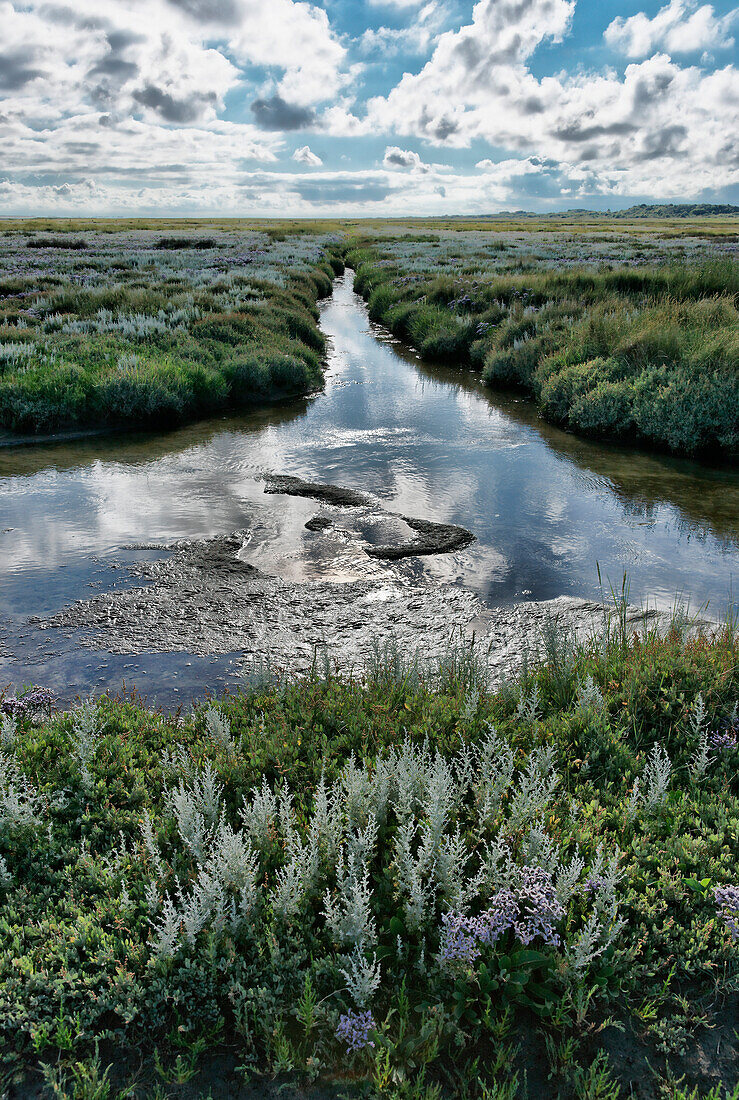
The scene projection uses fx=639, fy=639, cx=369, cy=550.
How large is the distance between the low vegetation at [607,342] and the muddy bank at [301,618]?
6989 millimetres

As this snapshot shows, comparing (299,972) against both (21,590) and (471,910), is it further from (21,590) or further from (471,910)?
(21,590)

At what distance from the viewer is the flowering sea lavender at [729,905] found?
303cm

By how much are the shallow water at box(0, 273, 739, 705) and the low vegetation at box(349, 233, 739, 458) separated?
0.77 metres

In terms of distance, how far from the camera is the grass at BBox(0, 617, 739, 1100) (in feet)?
8.75

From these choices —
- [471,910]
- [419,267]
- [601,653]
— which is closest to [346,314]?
[419,267]

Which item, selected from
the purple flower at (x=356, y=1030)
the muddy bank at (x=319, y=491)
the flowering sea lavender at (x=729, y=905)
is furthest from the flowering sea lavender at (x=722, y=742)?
the muddy bank at (x=319, y=491)

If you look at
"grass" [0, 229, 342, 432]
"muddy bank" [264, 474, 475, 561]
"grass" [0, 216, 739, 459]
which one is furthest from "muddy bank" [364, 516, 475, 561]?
"grass" [0, 229, 342, 432]

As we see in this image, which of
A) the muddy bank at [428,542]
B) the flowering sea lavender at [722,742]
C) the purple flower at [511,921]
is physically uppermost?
the muddy bank at [428,542]

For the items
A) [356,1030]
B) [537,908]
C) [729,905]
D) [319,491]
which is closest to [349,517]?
[319,491]

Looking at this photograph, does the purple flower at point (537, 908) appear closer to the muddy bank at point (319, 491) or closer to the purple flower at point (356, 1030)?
the purple flower at point (356, 1030)

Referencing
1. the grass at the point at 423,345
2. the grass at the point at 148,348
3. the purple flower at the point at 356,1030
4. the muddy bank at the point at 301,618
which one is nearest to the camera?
the purple flower at the point at 356,1030

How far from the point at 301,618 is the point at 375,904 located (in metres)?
3.62

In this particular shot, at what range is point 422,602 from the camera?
22.9ft

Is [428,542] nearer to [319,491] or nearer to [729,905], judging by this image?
[319,491]
